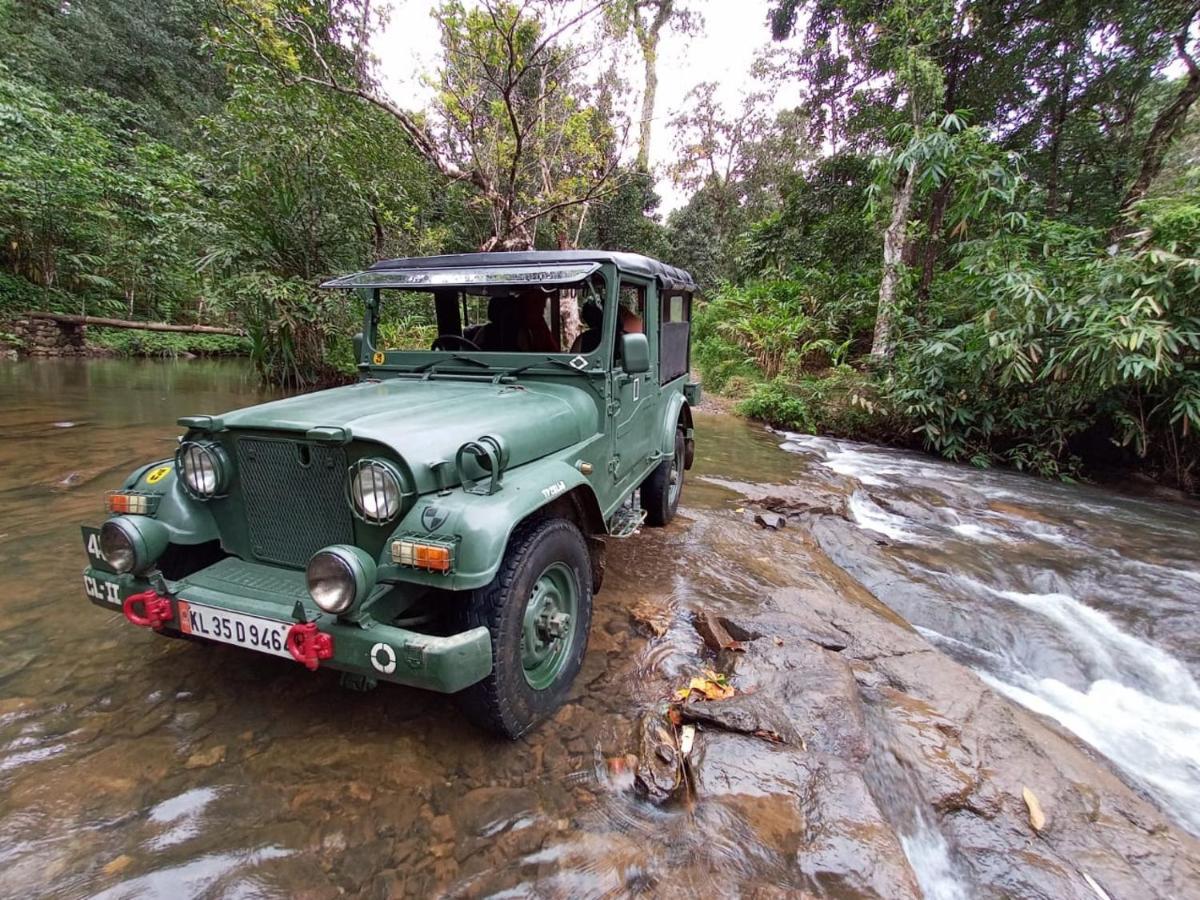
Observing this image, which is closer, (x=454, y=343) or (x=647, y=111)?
(x=454, y=343)

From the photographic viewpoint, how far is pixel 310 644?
198 cm

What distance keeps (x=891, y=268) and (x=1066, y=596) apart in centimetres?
761

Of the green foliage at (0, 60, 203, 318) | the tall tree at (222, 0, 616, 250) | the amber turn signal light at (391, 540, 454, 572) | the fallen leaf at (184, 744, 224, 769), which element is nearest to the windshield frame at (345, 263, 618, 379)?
the amber turn signal light at (391, 540, 454, 572)

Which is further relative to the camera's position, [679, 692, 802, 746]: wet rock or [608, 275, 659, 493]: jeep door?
[608, 275, 659, 493]: jeep door

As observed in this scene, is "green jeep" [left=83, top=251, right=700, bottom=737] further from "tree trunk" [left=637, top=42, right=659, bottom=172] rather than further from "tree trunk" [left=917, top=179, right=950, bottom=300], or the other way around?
"tree trunk" [left=637, top=42, right=659, bottom=172]

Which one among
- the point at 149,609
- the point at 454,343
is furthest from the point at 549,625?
the point at 454,343

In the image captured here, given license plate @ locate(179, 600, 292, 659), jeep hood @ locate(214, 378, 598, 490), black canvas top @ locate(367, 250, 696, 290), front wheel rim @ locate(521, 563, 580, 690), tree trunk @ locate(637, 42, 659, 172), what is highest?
tree trunk @ locate(637, 42, 659, 172)

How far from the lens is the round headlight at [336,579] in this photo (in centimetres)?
196

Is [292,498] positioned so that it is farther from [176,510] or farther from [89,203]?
[89,203]

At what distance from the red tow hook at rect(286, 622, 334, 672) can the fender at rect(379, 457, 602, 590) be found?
10.8 inches

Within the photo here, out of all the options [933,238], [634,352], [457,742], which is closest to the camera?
[457,742]

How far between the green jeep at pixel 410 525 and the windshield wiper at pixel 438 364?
0.17ft

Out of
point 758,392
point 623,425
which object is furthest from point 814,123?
point 623,425

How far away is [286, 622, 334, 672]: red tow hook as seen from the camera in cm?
198
